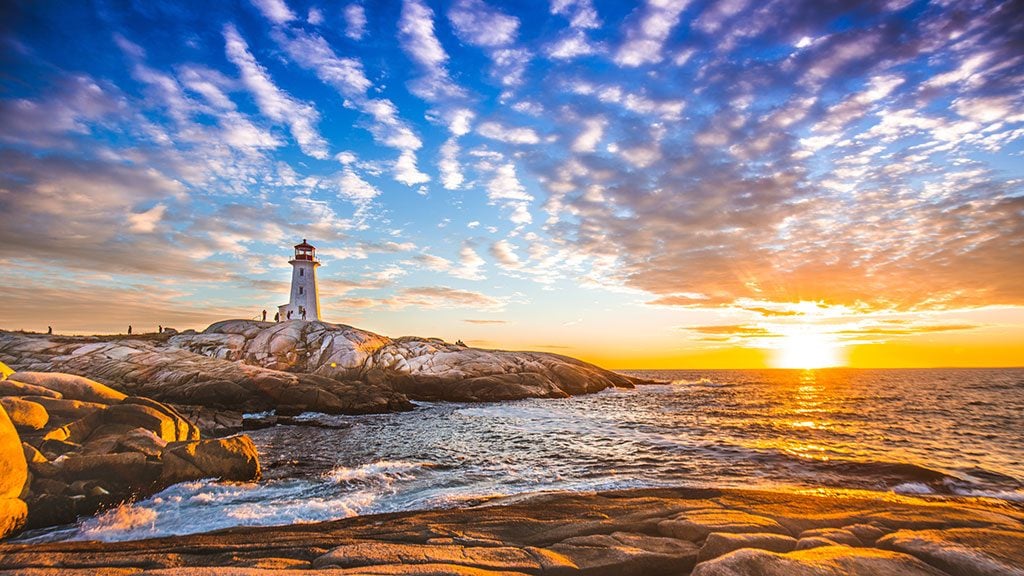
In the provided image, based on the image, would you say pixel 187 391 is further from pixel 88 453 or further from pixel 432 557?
pixel 432 557

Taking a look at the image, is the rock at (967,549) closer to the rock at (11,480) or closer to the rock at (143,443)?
the rock at (11,480)

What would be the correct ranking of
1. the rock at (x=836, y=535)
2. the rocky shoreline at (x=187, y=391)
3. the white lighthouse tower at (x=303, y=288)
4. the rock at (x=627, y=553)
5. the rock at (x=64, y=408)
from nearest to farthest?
the rock at (x=627, y=553), the rock at (x=836, y=535), the rocky shoreline at (x=187, y=391), the rock at (x=64, y=408), the white lighthouse tower at (x=303, y=288)

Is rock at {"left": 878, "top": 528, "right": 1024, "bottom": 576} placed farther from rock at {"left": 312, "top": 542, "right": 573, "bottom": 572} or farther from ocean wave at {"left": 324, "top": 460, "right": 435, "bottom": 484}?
ocean wave at {"left": 324, "top": 460, "right": 435, "bottom": 484}

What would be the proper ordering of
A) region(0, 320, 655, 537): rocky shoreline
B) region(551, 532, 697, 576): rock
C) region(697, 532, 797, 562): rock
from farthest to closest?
1. region(0, 320, 655, 537): rocky shoreline
2. region(697, 532, 797, 562): rock
3. region(551, 532, 697, 576): rock

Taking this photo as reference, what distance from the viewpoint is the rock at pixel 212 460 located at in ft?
43.4

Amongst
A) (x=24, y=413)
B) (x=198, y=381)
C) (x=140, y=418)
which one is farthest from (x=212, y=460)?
(x=198, y=381)

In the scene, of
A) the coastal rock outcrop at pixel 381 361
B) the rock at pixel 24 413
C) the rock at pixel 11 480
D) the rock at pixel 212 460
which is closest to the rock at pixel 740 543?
the rock at pixel 212 460

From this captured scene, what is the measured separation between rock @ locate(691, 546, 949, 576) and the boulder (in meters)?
22.5

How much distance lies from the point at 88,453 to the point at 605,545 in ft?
50.6

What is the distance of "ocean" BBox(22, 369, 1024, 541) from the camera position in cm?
1119

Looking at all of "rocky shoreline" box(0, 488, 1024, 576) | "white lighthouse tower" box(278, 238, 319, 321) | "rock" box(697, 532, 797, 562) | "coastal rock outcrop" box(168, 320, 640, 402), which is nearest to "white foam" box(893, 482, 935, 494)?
"rocky shoreline" box(0, 488, 1024, 576)

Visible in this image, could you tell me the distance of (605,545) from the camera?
291 inches

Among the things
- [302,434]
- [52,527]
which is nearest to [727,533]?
[52,527]

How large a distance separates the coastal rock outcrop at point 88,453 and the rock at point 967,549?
16.1 metres
